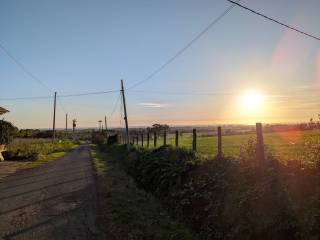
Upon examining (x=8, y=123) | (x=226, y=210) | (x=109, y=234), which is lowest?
(x=109, y=234)

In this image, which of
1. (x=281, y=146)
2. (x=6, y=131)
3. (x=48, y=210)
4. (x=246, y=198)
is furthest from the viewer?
(x=6, y=131)

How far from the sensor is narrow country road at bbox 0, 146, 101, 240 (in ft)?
26.0

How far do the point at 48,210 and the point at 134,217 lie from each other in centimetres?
280

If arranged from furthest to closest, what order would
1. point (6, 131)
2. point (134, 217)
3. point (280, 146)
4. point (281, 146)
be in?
1. point (6, 131)
2. point (280, 146)
3. point (281, 146)
4. point (134, 217)

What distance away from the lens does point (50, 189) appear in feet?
46.6

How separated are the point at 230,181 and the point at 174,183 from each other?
319 centimetres

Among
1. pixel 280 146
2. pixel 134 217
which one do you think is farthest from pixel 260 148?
pixel 280 146

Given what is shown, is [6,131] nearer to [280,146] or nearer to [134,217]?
[280,146]

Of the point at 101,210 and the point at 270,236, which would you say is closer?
the point at 270,236

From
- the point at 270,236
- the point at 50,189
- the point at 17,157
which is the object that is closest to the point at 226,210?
the point at 270,236

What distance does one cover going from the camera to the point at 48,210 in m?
10.3

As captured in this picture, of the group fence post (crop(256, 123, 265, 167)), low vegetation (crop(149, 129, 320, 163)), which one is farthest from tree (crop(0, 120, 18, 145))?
fence post (crop(256, 123, 265, 167))

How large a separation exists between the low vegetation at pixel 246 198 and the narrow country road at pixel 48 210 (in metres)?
→ 2.43

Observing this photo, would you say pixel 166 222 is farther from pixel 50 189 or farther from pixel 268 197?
pixel 50 189
